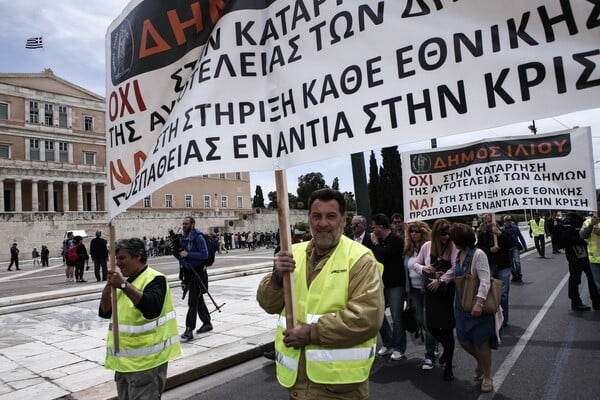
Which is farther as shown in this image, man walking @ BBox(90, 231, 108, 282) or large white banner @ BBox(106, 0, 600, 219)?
man walking @ BBox(90, 231, 108, 282)

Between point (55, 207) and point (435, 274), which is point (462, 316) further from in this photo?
point (55, 207)

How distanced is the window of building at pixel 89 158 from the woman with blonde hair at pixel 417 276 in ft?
200

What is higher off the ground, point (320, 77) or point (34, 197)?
point (34, 197)

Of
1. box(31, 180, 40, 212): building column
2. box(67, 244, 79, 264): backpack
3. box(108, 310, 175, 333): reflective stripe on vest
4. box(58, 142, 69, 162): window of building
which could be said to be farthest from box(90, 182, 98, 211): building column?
box(108, 310, 175, 333): reflective stripe on vest

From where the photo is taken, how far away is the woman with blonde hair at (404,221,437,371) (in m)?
5.21

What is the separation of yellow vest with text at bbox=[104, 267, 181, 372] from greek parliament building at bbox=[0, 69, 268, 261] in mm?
44354

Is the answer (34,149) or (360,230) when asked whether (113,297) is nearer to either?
(360,230)

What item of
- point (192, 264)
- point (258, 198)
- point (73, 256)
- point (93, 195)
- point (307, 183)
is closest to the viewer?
point (192, 264)

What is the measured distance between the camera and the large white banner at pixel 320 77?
1.77m

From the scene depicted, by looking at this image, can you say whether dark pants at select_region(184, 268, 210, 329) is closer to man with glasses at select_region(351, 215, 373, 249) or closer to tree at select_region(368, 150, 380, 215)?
man with glasses at select_region(351, 215, 373, 249)

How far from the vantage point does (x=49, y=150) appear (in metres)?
55.5

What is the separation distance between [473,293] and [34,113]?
205 feet

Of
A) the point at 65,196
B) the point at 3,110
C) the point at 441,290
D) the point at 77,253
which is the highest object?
the point at 3,110

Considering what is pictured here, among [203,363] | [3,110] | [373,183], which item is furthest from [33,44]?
[203,363]
